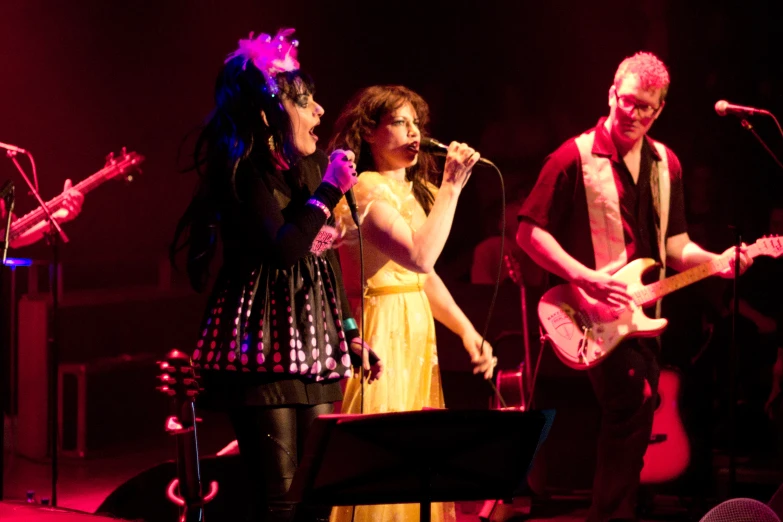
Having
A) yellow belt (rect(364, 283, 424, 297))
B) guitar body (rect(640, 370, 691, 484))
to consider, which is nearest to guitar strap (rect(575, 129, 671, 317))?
guitar body (rect(640, 370, 691, 484))

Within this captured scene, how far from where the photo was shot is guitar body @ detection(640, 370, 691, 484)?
4594mm

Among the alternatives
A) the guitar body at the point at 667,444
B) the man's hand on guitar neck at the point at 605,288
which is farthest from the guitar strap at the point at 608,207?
the guitar body at the point at 667,444

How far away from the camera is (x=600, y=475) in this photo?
158 inches

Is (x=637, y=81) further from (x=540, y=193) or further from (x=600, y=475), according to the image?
(x=600, y=475)

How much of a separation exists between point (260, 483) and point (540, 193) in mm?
1992

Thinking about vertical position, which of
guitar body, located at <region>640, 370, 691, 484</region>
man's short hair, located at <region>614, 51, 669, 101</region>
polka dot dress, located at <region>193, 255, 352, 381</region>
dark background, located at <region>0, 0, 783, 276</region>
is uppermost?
dark background, located at <region>0, 0, 783, 276</region>

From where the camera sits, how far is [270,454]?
98.5 inches

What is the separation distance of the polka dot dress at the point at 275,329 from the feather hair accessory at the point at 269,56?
50cm

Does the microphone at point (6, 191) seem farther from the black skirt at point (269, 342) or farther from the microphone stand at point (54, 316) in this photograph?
the black skirt at point (269, 342)

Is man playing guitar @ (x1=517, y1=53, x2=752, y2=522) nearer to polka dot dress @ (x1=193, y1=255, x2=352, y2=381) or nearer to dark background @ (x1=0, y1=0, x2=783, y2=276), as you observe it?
polka dot dress @ (x1=193, y1=255, x2=352, y2=381)

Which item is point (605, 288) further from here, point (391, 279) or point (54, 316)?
point (54, 316)

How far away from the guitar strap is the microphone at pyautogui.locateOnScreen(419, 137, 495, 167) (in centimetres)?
93

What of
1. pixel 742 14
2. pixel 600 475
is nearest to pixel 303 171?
pixel 600 475

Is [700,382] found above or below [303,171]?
below
